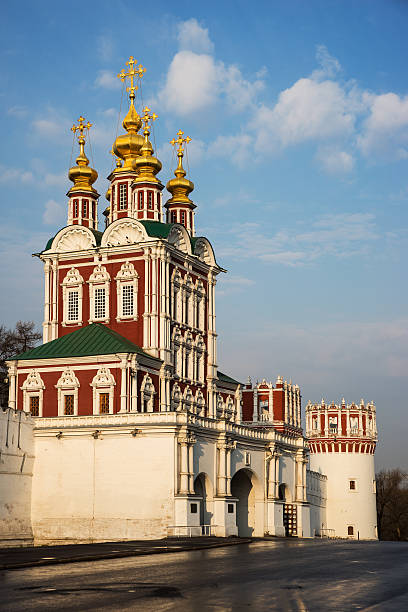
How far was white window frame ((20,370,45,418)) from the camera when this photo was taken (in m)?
52.0

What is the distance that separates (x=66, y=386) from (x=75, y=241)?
10.8 meters

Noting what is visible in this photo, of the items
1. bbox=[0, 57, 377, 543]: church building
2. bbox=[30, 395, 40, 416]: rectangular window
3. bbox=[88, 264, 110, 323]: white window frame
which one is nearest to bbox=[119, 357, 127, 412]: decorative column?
bbox=[0, 57, 377, 543]: church building

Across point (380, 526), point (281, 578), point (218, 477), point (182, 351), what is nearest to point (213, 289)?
point (182, 351)

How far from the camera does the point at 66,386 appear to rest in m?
51.3

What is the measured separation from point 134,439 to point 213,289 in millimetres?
17967

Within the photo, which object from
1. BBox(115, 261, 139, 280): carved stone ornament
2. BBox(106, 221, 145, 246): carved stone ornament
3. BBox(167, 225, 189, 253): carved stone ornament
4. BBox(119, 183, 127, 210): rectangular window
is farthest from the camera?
BBox(119, 183, 127, 210): rectangular window

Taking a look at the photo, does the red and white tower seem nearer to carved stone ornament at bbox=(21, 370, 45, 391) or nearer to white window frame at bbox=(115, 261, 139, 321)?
white window frame at bbox=(115, 261, 139, 321)

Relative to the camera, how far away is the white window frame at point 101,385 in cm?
5000

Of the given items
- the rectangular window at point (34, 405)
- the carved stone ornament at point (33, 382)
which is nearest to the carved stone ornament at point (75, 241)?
the carved stone ornament at point (33, 382)

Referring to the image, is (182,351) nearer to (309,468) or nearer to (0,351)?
(0,351)

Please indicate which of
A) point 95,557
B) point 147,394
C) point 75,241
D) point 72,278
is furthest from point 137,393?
point 95,557

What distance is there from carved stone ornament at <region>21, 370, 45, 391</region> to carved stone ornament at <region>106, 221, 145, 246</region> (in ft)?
31.2

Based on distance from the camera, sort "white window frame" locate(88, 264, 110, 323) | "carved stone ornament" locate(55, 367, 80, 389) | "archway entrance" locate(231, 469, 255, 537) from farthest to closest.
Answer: "white window frame" locate(88, 264, 110, 323) → "archway entrance" locate(231, 469, 255, 537) → "carved stone ornament" locate(55, 367, 80, 389)

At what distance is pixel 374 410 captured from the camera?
265 ft
